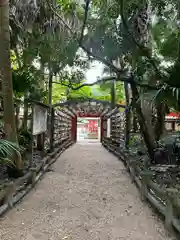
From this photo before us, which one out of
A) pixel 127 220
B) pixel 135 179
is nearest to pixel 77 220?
pixel 127 220

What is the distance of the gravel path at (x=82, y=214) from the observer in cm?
288

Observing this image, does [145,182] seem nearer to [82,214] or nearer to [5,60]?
[82,214]

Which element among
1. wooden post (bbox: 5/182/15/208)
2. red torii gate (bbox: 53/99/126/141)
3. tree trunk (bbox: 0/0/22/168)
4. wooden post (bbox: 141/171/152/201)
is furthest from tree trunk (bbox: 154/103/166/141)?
wooden post (bbox: 5/182/15/208)

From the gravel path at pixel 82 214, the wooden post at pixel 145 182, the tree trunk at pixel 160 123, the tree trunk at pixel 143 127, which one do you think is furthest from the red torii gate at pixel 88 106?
the wooden post at pixel 145 182

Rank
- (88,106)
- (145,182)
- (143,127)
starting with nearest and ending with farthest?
(145,182), (143,127), (88,106)

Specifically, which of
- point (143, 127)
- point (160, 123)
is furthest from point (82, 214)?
point (160, 123)

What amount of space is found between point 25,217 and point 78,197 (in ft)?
3.96

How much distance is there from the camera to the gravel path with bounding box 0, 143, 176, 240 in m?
2.88

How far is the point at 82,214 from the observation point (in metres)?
3.54

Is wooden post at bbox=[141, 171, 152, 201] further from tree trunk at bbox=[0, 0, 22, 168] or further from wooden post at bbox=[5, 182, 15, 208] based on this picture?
tree trunk at bbox=[0, 0, 22, 168]

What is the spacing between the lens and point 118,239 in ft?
9.03

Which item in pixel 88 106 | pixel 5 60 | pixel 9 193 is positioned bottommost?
pixel 9 193

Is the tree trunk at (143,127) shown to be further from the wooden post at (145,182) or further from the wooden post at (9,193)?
the wooden post at (9,193)

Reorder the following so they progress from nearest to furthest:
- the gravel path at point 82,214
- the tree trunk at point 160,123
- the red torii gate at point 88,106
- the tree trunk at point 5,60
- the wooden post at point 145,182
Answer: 1. the gravel path at point 82,214
2. the wooden post at point 145,182
3. the tree trunk at point 5,60
4. the tree trunk at point 160,123
5. the red torii gate at point 88,106
